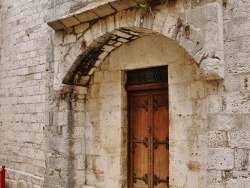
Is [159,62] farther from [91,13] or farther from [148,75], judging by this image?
[91,13]

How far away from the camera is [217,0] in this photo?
3891mm

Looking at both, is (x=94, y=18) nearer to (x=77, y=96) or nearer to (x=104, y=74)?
(x=104, y=74)

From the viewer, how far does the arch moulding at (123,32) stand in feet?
12.7

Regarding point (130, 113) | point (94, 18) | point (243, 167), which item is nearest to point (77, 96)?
point (130, 113)

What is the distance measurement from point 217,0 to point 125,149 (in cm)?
279

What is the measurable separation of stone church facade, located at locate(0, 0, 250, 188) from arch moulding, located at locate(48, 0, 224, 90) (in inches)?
0.6

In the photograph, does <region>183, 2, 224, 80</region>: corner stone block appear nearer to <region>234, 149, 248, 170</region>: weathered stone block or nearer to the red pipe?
<region>234, 149, 248, 170</region>: weathered stone block

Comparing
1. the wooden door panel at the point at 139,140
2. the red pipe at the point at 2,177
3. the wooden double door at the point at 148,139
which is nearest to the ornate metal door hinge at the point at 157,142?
the wooden double door at the point at 148,139

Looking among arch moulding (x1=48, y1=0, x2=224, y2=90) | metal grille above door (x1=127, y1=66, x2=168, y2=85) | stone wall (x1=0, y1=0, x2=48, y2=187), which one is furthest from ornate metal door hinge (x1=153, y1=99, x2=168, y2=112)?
stone wall (x1=0, y1=0, x2=48, y2=187)

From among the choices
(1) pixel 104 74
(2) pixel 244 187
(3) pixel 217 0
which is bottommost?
(2) pixel 244 187

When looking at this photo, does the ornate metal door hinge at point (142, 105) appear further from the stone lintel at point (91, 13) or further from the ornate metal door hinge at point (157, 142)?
the stone lintel at point (91, 13)

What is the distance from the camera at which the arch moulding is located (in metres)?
3.88

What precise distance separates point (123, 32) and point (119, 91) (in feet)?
3.32

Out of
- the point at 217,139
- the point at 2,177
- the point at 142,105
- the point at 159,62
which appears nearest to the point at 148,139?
the point at 142,105
